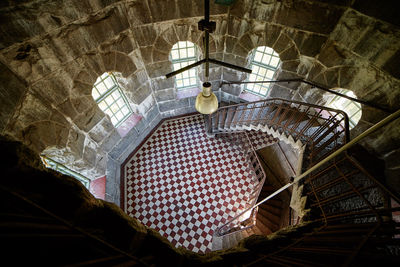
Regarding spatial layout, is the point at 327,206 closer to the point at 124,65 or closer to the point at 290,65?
the point at 290,65

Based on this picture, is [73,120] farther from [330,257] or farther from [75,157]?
[330,257]

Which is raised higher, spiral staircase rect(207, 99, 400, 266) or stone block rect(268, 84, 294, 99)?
stone block rect(268, 84, 294, 99)

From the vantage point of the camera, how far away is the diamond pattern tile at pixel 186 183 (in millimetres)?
5898

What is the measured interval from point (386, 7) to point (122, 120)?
21.4ft

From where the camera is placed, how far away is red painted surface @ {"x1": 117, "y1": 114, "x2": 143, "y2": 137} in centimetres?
605

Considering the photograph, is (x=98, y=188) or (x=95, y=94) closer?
(x=95, y=94)

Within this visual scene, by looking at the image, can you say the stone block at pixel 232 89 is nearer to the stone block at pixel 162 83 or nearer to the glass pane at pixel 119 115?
the stone block at pixel 162 83

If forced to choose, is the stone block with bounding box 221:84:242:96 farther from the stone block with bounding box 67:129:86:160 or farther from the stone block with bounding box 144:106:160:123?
the stone block with bounding box 67:129:86:160

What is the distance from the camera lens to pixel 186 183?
261 inches

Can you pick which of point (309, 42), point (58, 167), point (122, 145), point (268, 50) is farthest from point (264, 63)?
point (58, 167)

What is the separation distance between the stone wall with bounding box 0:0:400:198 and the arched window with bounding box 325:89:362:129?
0.39m

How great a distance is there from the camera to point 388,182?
4344mm

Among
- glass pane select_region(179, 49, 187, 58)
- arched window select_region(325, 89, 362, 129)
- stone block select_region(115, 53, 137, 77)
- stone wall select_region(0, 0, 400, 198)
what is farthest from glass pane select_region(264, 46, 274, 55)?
stone block select_region(115, 53, 137, 77)

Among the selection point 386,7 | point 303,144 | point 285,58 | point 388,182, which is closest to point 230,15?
point 285,58
